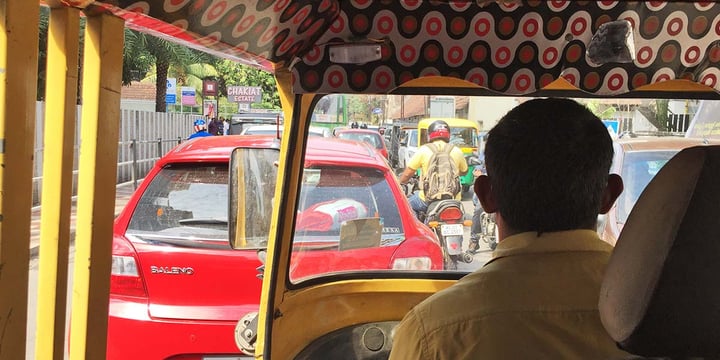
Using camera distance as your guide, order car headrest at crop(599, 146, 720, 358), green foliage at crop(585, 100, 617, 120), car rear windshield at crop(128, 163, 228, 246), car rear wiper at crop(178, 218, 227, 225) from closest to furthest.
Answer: car headrest at crop(599, 146, 720, 358), green foliage at crop(585, 100, 617, 120), car rear windshield at crop(128, 163, 228, 246), car rear wiper at crop(178, 218, 227, 225)

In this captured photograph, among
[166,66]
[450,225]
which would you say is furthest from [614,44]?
[166,66]

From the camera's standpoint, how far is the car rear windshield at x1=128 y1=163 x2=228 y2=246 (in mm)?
4375

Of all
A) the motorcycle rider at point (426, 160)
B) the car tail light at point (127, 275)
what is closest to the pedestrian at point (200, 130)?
the car tail light at point (127, 275)

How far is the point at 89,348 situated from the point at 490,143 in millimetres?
975

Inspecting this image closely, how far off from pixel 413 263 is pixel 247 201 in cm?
95

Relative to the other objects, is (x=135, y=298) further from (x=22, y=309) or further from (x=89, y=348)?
(x=22, y=309)

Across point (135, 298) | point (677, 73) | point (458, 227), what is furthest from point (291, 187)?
point (677, 73)

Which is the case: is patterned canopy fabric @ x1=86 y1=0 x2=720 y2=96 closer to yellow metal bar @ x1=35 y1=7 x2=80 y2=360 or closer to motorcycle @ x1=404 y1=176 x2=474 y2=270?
motorcycle @ x1=404 y1=176 x2=474 y2=270

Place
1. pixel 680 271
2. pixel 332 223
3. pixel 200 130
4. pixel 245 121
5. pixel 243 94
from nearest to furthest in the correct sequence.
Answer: pixel 680 271 < pixel 332 223 < pixel 200 130 < pixel 245 121 < pixel 243 94

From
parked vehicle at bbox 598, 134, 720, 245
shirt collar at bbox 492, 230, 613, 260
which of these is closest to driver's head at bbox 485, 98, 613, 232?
shirt collar at bbox 492, 230, 613, 260

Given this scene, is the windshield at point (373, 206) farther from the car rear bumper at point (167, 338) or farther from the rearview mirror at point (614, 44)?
the car rear bumper at point (167, 338)

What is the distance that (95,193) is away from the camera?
1.46m

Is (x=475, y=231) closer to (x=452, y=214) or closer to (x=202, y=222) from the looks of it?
(x=452, y=214)

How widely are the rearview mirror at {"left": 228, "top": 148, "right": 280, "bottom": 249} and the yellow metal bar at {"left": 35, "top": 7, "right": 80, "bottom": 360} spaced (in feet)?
5.09
